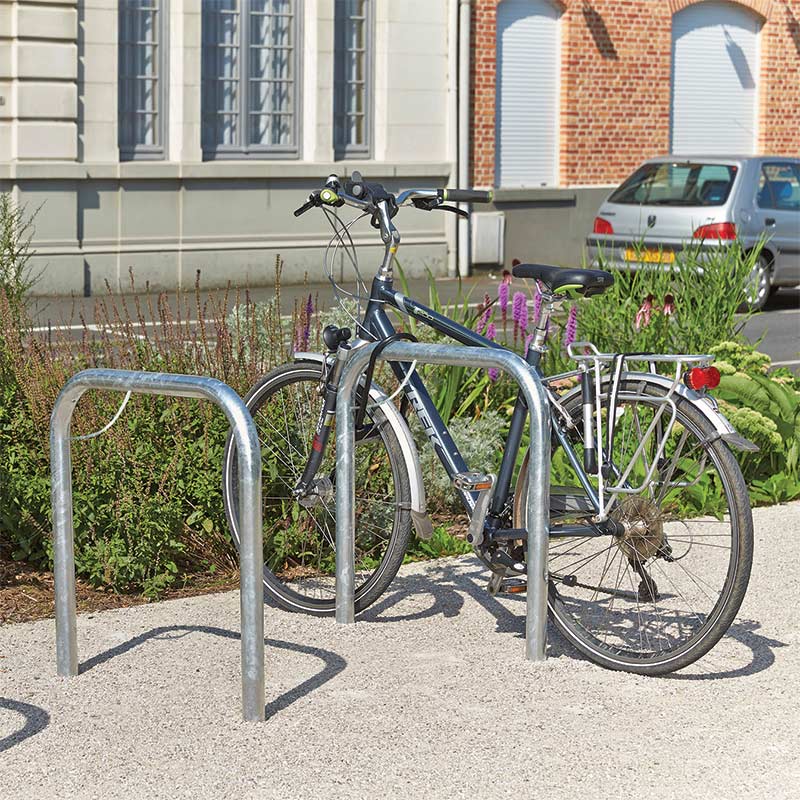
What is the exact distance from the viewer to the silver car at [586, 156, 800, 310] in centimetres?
1703

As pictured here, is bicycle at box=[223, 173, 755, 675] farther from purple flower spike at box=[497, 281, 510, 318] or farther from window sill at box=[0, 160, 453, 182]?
window sill at box=[0, 160, 453, 182]

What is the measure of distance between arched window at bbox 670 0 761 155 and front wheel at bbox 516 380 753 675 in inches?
760

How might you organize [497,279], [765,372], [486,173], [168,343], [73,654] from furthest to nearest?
[486,173]
[497,279]
[765,372]
[168,343]
[73,654]

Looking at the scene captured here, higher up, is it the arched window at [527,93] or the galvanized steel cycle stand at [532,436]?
the arched window at [527,93]

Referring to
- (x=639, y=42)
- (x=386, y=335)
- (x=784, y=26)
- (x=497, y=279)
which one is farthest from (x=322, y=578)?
(x=784, y=26)

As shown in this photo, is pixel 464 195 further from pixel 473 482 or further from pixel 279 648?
pixel 279 648

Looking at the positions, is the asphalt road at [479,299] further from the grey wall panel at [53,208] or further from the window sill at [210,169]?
the window sill at [210,169]

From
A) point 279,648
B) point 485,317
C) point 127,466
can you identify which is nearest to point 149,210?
point 485,317

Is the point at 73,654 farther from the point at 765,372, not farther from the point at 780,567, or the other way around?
the point at 765,372

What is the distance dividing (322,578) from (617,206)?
12.2 m

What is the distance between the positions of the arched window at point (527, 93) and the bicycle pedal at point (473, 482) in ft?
55.7

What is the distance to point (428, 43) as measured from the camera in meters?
20.5

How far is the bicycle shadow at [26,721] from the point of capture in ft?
14.4

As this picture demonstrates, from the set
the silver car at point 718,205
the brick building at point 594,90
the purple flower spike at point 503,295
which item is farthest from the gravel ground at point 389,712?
the brick building at point 594,90
